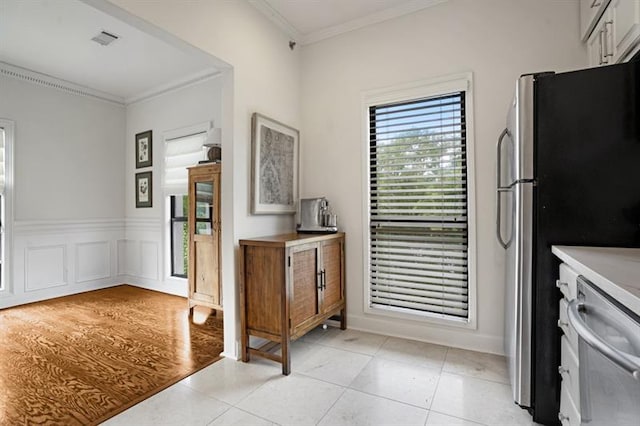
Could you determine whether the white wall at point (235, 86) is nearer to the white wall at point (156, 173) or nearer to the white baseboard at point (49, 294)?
the white wall at point (156, 173)

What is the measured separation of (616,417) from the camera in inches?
34.6

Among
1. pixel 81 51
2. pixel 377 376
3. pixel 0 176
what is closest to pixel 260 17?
pixel 81 51

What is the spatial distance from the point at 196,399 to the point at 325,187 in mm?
1991

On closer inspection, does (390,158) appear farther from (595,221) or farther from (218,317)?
(218,317)

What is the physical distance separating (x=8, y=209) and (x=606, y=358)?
5432 mm

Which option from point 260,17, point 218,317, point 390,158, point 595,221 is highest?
point 260,17

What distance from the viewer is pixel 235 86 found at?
2430 millimetres

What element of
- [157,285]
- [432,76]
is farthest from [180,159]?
[432,76]

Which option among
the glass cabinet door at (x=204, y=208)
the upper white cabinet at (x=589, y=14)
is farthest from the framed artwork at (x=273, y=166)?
the upper white cabinet at (x=589, y=14)

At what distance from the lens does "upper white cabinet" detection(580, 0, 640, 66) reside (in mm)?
1453

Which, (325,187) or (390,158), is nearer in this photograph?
(390,158)

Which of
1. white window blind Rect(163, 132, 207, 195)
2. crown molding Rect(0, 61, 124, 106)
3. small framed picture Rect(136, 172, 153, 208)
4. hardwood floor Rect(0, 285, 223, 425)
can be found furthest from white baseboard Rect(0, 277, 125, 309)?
crown molding Rect(0, 61, 124, 106)

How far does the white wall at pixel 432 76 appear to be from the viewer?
229 centimetres

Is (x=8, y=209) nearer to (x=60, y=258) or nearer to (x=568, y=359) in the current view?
(x=60, y=258)
